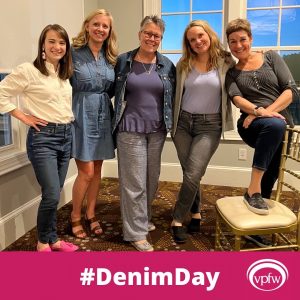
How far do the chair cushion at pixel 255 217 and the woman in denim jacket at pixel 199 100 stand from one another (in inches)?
17.5

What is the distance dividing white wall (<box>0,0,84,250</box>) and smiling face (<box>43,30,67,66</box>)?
18.3 inches

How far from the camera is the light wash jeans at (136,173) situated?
8.04 ft

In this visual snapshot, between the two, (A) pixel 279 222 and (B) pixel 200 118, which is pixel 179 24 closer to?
(B) pixel 200 118

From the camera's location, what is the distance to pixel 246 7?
391 centimetres

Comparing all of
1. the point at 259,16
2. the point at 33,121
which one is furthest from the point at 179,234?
the point at 259,16

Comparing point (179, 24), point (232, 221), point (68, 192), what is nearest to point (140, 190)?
point (232, 221)

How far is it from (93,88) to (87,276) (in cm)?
132

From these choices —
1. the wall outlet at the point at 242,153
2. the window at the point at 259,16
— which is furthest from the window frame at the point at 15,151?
the wall outlet at the point at 242,153

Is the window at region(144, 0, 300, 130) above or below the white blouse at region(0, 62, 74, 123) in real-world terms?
above

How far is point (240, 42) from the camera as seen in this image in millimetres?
2246

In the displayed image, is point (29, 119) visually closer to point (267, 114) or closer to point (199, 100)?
point (199, 100)

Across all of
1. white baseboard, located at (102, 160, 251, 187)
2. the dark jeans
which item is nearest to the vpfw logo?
the dark jeans

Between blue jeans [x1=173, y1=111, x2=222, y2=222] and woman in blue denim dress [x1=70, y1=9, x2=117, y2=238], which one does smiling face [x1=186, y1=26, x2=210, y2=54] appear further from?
woman in blue denim dress [x1=70, y1=9, x2=117, y2=238]

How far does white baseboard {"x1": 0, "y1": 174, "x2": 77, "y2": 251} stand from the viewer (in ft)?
8.47
